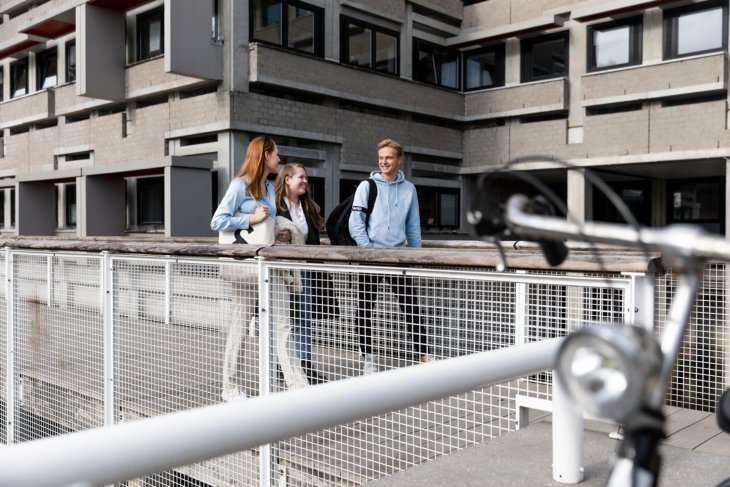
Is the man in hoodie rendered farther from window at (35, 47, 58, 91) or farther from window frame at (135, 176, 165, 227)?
window at (35, 47, 58, 91)

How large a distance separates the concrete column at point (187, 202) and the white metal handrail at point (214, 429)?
1600 centimetres

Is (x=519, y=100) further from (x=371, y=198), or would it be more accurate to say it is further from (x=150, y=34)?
(x=371, y=198)

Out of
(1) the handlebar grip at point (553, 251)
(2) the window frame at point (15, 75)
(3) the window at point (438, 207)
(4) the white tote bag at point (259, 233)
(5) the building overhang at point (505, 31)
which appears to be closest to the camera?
(1) the handlebar grip at point (553, 251)

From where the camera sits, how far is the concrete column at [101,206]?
2014 cm

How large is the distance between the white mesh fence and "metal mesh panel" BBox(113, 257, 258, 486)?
1cm

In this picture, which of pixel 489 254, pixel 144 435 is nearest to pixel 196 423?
pixel 144 435

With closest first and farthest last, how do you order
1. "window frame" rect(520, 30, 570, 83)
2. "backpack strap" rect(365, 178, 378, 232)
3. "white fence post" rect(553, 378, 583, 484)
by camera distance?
"white fence post" rect(553, 378, 583, 484)
"backpack strap" rect(365, 178, 378, 232)
"window frame" rect(520, 30, 570, 83)

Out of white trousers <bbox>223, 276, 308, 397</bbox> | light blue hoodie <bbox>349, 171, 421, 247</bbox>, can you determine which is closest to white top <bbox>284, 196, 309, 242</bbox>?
light blue hoodie <bbox>349, 171, 421, 247</bbox>

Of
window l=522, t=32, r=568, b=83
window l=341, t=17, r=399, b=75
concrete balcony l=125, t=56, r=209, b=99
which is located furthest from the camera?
window l=522, t=32, r=568, b=83

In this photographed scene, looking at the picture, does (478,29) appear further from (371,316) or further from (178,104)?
(371,316)

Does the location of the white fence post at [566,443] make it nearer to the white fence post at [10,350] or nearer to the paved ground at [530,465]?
the paved ground at [530,465]

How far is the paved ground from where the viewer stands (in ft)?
11.0

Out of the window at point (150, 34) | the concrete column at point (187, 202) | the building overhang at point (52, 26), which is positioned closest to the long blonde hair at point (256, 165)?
the concrete column at point (187, 202)

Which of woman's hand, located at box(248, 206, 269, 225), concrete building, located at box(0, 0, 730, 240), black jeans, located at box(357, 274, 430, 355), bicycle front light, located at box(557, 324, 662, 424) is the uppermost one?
concrete building, located at box(0, 0, 730, 240)
